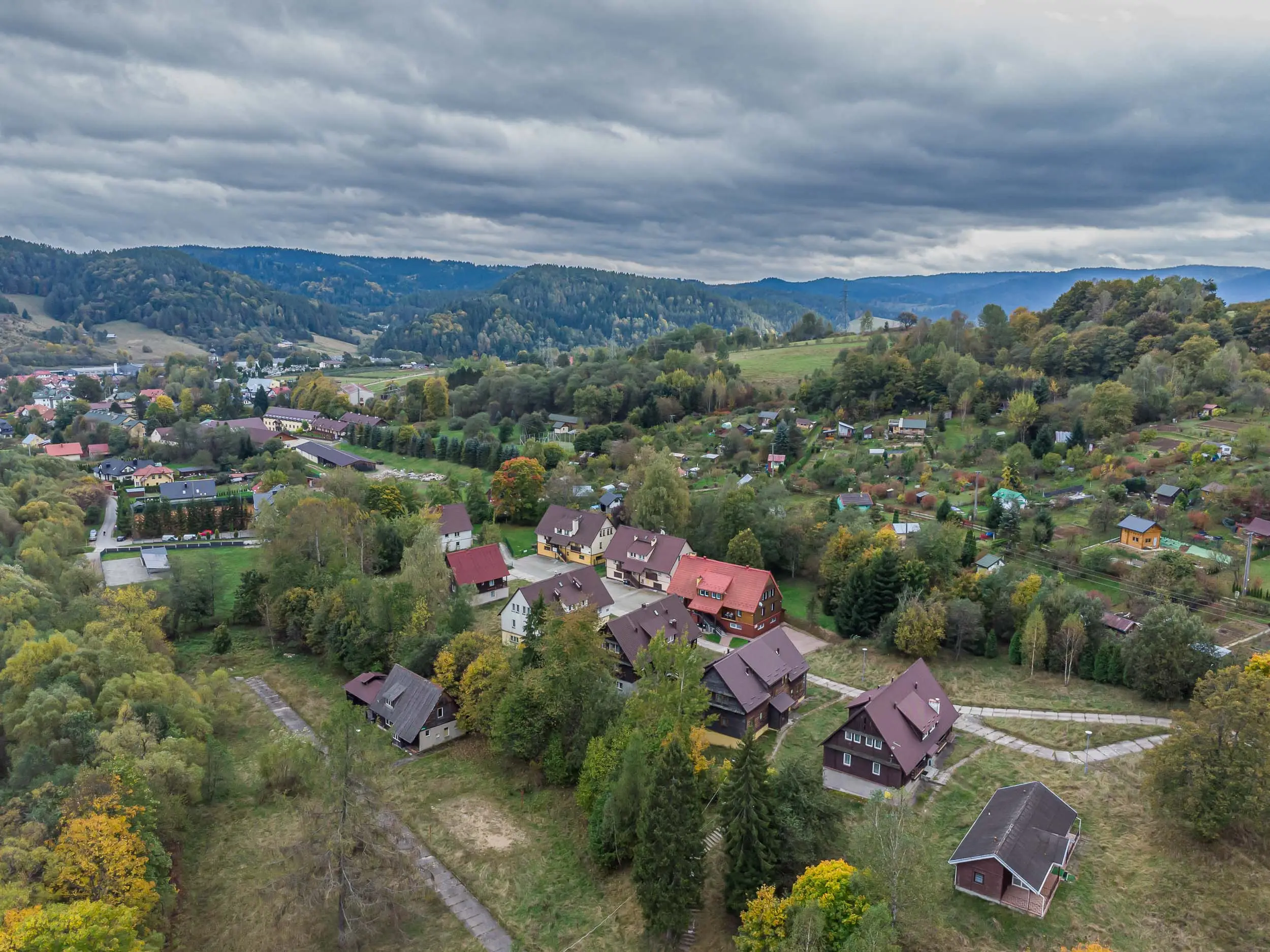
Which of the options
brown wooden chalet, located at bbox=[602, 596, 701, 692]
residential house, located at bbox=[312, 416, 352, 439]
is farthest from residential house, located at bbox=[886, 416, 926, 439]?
residential house, located at bbox=[312, 416, 352, 439]

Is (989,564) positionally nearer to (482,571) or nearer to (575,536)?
(575,536)

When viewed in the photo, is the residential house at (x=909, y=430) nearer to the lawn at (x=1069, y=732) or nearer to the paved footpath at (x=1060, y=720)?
the paved footpath at (x=1060, y=720)

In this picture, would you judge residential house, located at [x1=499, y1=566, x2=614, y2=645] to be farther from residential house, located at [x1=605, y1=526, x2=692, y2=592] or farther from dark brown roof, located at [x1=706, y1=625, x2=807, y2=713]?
dark brown roof, located at [x1=706, y1=625, x2=807, y2=713]

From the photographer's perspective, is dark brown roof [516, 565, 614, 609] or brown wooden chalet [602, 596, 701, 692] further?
dark brown roof [516, 565, 614, 609]

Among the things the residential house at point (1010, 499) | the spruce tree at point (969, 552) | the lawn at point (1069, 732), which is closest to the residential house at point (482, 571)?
the spruce tree at point (969, 552)

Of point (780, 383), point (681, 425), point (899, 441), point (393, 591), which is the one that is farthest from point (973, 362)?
point (393, 591)

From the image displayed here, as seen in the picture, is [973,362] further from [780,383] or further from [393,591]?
[393,591]
